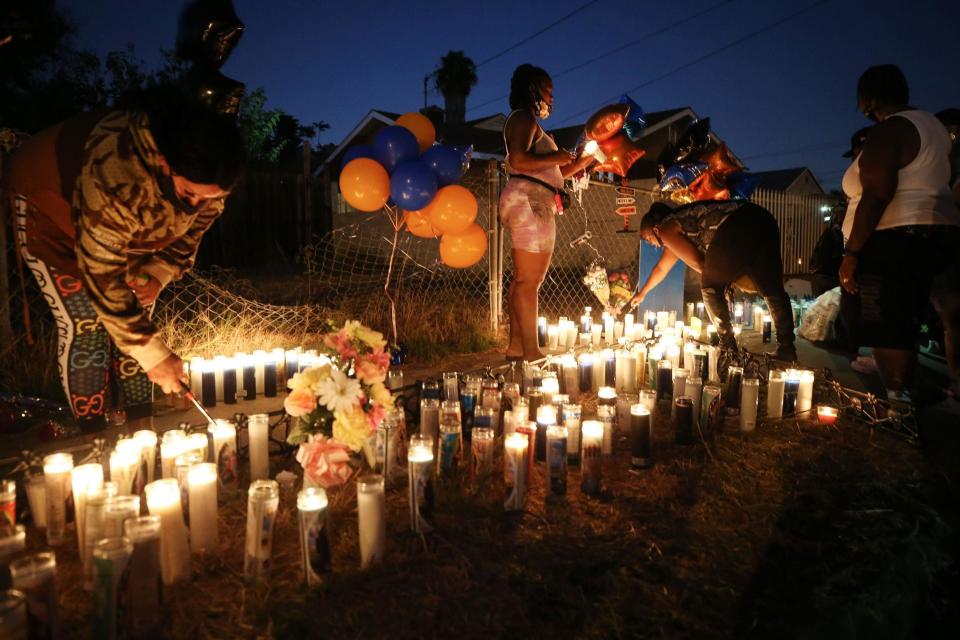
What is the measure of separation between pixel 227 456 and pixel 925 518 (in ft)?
9.94

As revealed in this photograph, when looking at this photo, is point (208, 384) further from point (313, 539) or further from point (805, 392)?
point (805, 392)

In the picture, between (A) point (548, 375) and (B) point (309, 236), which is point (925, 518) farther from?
(B) point (309, 236)

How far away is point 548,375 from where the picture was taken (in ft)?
12.3

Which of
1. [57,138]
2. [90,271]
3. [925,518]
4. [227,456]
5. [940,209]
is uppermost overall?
[57,138]

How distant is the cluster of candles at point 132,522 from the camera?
5.24ft

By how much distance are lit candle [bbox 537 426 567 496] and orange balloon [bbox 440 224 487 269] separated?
2.76 metres

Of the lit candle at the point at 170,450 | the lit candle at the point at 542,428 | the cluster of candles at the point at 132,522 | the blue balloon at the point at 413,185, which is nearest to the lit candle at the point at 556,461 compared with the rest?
the lit candle at the point at 542,428

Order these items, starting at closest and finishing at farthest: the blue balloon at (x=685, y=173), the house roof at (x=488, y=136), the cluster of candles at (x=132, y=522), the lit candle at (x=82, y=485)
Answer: the cluster of candles at (x=132, y=522) → the lit candle at (x=82, y=485) → the blue balloon at (x=685, y=173) → the house roof at (x=488, y=136)

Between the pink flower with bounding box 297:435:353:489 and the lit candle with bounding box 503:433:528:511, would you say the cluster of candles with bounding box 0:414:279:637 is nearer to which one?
the pink flower with bounding box 297:435:353:489

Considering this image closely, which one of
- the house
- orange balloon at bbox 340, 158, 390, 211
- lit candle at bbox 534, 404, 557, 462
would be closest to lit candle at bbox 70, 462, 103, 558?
lit candle at bbox 534, 404, 557, 462

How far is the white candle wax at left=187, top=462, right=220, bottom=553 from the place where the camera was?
2.16 m

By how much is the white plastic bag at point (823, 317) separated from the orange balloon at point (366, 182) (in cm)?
500

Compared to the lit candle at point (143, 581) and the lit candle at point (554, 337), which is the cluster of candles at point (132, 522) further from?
the lit candle at point (554, 337)

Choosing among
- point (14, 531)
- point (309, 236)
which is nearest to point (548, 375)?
point (14, 531)
